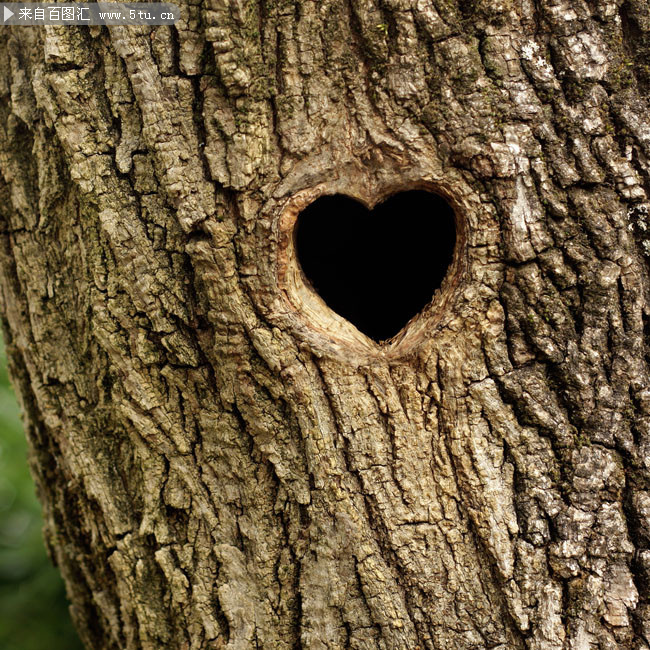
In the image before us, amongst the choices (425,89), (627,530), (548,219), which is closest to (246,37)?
(425,89)

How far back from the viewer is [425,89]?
1604mm

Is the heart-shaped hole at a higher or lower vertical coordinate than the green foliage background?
higher

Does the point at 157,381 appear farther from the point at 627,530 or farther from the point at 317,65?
the point at 627,530

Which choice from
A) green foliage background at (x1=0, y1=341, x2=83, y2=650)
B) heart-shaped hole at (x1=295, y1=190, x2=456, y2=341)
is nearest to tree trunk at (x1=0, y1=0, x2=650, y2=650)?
heart-shaped hole at (x1=295, y1=190, x2=456, y2=341)

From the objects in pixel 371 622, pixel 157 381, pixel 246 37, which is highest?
pixel 246 37

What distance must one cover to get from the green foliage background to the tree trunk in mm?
1305

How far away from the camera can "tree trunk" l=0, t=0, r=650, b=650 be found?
1610 mm

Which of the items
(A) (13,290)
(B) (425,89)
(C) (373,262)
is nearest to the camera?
(B) (425,89)

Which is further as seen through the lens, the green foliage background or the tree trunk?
the green foliage background

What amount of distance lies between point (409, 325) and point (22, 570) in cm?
224

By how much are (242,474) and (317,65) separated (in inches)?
46.3

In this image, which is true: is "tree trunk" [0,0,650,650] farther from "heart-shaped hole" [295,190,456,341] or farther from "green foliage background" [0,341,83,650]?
"green foliage background" [0,341,83,650]

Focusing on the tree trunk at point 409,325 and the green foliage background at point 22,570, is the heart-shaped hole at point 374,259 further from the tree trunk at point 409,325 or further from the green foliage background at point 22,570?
the green foliage background at point 22,570

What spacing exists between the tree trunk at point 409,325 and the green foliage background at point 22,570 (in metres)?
1.30
